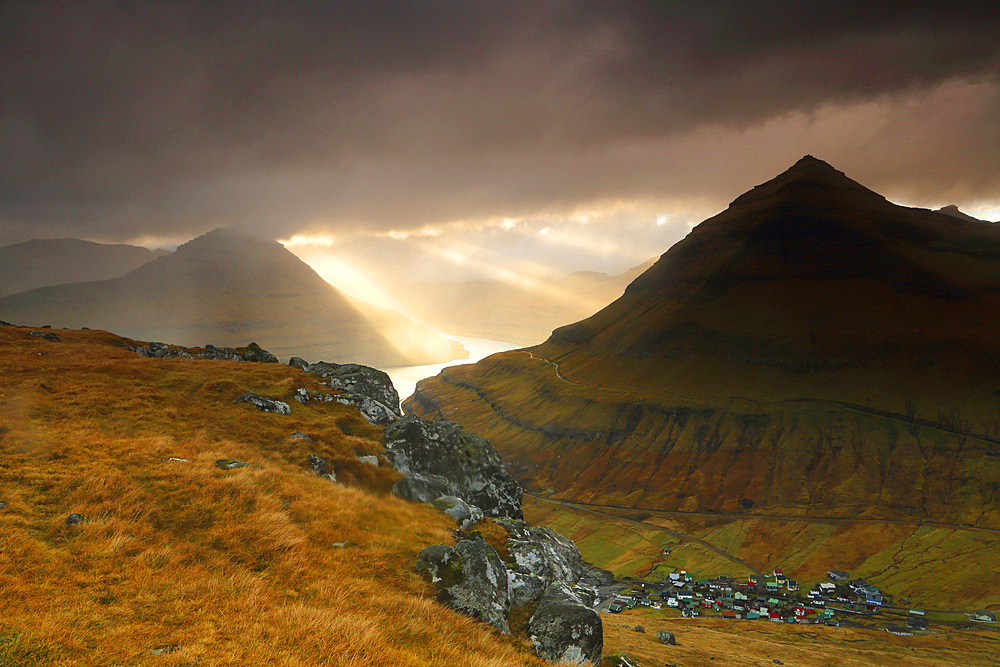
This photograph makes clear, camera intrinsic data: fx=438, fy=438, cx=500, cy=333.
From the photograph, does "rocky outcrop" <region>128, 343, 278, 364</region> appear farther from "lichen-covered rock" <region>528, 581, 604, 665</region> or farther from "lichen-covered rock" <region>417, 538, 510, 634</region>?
"lichen-covered rock" <region>528, 581, 604, 665</region>

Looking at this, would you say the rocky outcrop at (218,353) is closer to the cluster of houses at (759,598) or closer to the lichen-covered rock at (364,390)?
the lichen-covered rock at (364,390)

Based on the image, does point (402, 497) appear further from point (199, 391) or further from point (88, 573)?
point (199, 391)

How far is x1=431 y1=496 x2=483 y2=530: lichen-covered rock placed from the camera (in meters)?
23.5

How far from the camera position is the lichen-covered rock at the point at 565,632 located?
650 inches

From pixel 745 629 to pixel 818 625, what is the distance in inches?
941

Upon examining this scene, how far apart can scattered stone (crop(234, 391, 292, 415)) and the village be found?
349 ft

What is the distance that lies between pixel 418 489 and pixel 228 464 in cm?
983

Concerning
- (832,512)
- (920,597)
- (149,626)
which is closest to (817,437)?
(832,512)

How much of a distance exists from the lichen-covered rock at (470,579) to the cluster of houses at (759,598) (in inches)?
4381

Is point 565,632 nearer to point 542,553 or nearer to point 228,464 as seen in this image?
point 542,553

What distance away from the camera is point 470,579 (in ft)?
55.6

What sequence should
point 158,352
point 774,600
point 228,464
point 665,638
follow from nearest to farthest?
point 228,464
point 665,638
point 158,352
point 774,600

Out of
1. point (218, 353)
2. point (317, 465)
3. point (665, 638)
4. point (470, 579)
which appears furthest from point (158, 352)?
point (665, 638)

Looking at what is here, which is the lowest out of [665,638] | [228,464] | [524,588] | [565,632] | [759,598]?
[759,598]
